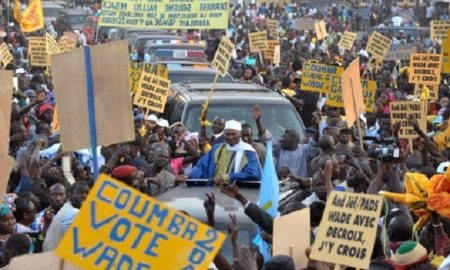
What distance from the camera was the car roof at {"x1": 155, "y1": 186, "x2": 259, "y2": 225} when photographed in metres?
8.84

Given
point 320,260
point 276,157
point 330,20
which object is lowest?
point 330,20

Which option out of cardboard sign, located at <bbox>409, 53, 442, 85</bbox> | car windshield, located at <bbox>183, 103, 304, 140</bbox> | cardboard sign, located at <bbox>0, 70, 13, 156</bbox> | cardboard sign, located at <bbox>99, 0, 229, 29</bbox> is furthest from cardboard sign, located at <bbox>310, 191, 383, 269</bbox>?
cardboard sign, located at <bbox>99, 0, 229, 29</bbox>

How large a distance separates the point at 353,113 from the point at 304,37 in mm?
22459

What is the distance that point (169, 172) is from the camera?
11500 mm

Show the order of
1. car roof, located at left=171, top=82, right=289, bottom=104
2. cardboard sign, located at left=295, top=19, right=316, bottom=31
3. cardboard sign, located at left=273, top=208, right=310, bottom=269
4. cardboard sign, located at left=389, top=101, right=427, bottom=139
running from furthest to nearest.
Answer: cardboard sign, located at left=295, top=19, right=316, bottom=31 → car roof, located at left=171, top=82, right=289, bottom=104 → cardboard sign, located at left=389, top=101, right=427, bottom=139 → cardboard sign, located at left=273, top=208, right=310, bottom=269

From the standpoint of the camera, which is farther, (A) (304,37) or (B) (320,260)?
(A) (304,37)

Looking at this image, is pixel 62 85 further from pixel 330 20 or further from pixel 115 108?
pixel 330 20

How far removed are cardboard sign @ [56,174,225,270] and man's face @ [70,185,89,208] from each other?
9.90 feet

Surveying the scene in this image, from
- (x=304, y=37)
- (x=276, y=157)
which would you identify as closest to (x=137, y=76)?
(x=276, y=157)

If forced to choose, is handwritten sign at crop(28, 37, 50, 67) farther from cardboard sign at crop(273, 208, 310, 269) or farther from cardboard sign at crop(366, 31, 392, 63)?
cardboard sign at crop(273, 208, 310, 269)

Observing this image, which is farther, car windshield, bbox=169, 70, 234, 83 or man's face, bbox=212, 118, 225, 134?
car windshield, bbox=169, 70, 234, 83

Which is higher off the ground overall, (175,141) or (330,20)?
(175,141)

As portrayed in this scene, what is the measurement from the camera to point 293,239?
7434mm

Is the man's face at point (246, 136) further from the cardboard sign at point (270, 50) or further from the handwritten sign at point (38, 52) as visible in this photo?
the cardboard sign at point (270, 50)
